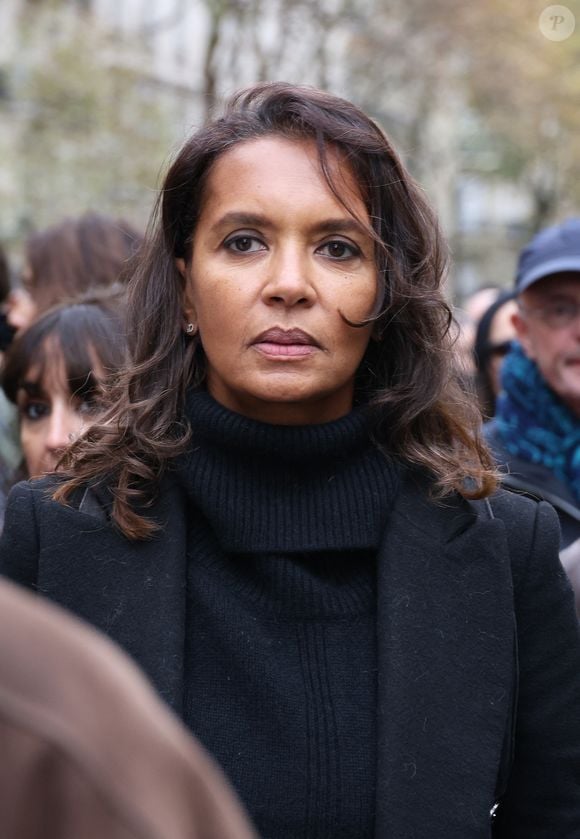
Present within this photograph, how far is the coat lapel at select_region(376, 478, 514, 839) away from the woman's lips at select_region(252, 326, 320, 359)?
0.35m

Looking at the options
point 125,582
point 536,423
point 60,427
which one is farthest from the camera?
point 536,423

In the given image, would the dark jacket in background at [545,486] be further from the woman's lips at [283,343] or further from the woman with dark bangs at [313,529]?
the woman's lips at [283,343]

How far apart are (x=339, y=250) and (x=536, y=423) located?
160cm

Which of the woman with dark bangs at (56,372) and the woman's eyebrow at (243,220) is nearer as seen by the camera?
the woman's eyebrow at (243,220)

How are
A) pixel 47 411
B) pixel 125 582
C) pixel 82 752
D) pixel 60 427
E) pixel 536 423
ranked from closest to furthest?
pixel 82 752 < pixel 125 582 < pixel 60 427 < pixel 47 411 < pixel 536 423

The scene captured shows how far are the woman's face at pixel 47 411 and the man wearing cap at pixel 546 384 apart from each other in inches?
47.4

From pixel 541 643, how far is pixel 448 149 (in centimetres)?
2768

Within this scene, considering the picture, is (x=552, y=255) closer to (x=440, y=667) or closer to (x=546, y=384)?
(x=546, y=384)

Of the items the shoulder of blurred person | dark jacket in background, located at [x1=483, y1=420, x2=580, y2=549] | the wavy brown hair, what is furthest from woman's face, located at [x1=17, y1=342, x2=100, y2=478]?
the shoulder of blurred person

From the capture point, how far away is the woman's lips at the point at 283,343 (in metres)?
2.61

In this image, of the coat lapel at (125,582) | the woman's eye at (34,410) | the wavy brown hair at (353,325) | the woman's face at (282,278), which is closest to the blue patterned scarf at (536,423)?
the wavy brown hair at (353,325)

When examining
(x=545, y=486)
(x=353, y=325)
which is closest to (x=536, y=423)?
(x=545, y=486)

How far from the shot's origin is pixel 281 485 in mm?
2658

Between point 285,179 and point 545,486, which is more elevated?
point 285,179
